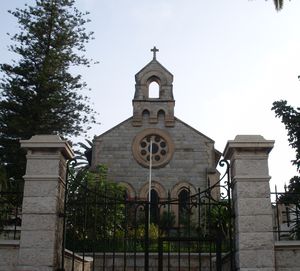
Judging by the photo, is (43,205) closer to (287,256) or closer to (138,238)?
(287,256)

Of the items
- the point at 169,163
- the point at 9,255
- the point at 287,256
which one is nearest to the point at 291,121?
the point at 287,256

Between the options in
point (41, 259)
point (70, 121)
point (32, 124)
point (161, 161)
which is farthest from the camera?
point (161, 161)

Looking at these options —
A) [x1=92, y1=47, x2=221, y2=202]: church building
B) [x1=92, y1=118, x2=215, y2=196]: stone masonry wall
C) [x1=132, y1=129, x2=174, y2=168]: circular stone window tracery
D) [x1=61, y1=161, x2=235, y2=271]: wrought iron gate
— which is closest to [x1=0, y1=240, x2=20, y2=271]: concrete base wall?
[x1=61, y1=161, x2=235, y2=271]: wrought iron gate

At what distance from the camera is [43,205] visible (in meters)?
6.62

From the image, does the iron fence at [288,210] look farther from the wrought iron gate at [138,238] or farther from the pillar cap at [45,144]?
the pillar cap at [45,144]

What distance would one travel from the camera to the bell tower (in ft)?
86.7

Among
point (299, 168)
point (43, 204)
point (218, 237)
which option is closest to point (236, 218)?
point (218, 237)

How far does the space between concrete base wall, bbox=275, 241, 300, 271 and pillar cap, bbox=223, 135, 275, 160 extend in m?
1.30

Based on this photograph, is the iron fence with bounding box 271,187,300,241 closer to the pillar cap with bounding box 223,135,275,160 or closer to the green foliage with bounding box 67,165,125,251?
the pillar cap with bounding box 223,135,275,160

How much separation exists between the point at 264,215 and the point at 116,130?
20.3 m

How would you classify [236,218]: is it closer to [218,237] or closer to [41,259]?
[218,237]

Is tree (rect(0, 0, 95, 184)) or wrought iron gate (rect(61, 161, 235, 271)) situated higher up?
tree (rect(0, 0, 95, 184))

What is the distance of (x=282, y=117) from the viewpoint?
12.1 metres

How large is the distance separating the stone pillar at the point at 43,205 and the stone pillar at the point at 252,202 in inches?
97.3
